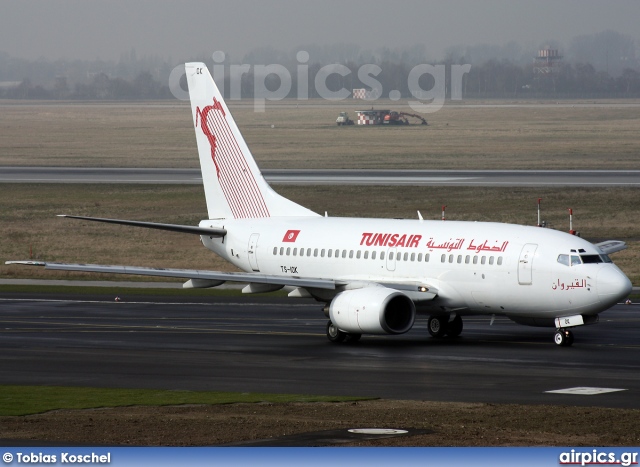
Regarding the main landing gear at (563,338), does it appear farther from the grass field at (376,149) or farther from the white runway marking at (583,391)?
the grass field at (376,149)

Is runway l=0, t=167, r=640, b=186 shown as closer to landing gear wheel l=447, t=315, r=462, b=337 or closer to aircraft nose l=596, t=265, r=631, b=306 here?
landing gear wheel l=447, t=315, r=462, b=337

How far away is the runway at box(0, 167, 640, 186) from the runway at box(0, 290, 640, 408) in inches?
2044

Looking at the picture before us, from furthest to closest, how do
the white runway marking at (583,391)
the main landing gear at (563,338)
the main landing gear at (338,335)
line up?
the main landing gear at (338,335)
the main landing gear at (563,338)
the white runway marking at (583,391)

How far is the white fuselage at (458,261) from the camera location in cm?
4162

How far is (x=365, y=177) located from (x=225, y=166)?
205 feet

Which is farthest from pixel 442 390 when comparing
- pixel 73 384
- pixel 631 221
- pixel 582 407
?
pixel 631 221

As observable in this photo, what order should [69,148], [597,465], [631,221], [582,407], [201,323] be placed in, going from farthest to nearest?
[69,148] → [631,221] → [201,323] → [582,407] → [597,465]

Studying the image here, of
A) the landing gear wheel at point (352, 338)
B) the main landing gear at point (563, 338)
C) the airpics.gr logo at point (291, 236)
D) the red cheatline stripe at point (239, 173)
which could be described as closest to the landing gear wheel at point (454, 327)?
the landing gear wheel at point (352, 338)

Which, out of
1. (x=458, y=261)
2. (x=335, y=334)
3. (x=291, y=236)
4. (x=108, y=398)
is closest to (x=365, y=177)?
(x=291, y=236)

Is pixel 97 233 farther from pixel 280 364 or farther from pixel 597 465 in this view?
pixel 597 465

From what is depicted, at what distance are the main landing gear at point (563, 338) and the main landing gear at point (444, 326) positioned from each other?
4.18m

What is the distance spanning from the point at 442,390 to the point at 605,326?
1751 cm

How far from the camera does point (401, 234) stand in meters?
45.9

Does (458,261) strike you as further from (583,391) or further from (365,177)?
(365,177)
